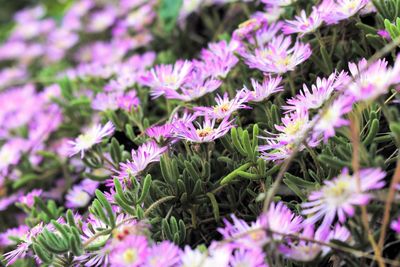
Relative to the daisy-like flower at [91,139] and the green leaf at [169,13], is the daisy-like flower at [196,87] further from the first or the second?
the green leaf at [169,13]

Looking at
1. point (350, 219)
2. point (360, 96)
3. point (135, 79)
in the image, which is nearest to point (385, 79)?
point (360, 96)

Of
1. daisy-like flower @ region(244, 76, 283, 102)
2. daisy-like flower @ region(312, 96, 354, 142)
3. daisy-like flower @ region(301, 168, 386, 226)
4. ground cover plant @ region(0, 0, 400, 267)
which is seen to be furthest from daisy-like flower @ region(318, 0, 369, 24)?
daisy-like flower @ region(301, 168, 386, 226)

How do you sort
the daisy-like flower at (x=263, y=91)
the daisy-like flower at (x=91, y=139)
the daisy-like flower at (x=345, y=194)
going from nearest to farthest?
the daisy-like flower at (x=345, y=194)
the daisy-like flower at (x=263, y=91)
the daisy-like flower at (x=91, y=139)

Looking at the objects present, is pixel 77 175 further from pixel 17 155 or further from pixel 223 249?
pixel 223 249

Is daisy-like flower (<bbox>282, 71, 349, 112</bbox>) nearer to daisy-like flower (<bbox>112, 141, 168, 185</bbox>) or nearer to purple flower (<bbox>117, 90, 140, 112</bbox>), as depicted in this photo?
daisy-like flower (<bbox>112, 141, 168, 185</bbox>)

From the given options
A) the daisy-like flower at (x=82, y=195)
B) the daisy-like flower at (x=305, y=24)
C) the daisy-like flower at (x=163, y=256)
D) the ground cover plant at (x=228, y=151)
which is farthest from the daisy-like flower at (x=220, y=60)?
the daisy-like flower at (x=163, y=256)

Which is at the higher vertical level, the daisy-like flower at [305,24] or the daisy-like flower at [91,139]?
the daisy-like flower at [91,139]

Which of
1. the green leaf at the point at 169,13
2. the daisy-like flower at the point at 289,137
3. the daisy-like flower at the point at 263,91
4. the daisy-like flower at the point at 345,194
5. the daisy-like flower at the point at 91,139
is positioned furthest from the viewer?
the green leaf at the point at 169,13
